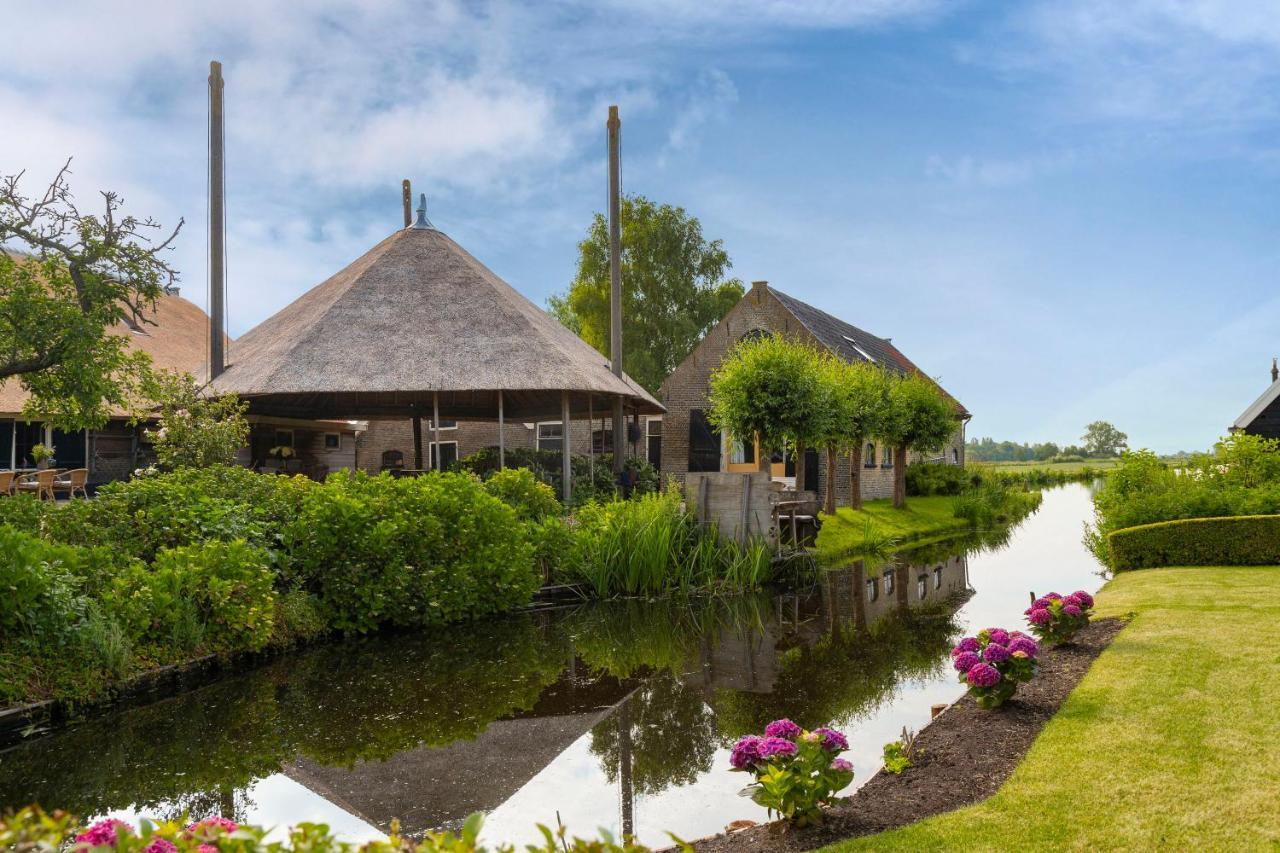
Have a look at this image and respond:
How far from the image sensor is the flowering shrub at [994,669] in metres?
6.00

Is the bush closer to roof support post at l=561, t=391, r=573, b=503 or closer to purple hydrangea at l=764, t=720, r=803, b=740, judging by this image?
roof support post at l=561, t=391, r=573, b=503

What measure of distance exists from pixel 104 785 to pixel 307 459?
2014 cm

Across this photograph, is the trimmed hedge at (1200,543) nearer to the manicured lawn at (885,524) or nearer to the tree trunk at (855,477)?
the manicured lawn at (885,524)

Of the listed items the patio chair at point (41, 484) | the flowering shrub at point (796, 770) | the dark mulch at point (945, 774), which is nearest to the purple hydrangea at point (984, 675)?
the dark mulch at point (945, 774)

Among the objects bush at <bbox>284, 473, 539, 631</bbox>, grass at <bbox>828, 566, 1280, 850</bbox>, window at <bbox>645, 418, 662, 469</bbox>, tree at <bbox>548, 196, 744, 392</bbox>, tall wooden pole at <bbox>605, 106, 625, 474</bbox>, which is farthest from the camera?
tree at <bbox>548, 196, 744, 392</bbox>

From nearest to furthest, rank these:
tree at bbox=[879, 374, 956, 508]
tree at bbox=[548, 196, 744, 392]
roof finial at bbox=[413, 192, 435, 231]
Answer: roof finial at bbox=[413, 192, 435, 231] < tree at bbox=[879, 374, 956, 508] < tree at bbox=[548, 196, 744, 392]

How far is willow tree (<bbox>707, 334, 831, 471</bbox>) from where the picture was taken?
19.0 metres

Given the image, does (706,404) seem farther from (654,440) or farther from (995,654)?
(995,654)

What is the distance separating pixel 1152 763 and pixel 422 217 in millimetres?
20769

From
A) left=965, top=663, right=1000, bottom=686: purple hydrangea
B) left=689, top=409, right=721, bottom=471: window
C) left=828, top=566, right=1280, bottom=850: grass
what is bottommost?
left=828, top=566, right=1280, bottom=850: grass

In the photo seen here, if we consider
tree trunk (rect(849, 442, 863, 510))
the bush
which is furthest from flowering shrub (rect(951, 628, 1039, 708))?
tree trunk (rect(849, 442, 863, 510))

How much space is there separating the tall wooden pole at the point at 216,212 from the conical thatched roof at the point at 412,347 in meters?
0.56

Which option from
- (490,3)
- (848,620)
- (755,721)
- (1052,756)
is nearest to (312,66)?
(490,3)

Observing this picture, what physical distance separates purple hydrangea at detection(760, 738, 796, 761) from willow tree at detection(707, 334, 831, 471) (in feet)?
46.0
